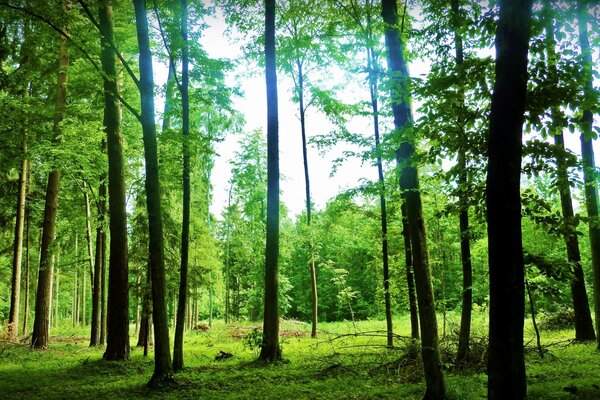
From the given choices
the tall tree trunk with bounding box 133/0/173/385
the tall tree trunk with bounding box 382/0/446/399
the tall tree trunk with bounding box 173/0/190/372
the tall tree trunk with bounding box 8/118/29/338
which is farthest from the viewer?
the tall tree trunk with bounding box 8/118/29/338

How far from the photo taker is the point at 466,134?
4781 millimetres

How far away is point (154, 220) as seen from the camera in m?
7.92

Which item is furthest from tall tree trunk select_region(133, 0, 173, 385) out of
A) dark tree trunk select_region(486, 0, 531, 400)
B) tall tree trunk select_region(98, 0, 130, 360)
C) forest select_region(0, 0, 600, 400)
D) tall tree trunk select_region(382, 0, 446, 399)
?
dark tree trunk select_region(486, 0, 531, 400)

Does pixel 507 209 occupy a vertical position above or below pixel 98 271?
above

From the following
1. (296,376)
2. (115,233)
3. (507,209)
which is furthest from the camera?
(115,233)

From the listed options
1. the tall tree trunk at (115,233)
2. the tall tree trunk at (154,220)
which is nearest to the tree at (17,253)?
the tall tree trunk at (115,233)

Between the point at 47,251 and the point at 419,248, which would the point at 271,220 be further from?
the point at 47,251

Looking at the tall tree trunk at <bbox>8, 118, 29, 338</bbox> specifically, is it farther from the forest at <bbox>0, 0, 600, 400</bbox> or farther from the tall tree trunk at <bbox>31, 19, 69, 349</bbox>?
the tall tree trunk at <bbox>31, 19, 69, 349</bbox>

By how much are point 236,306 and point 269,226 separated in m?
27.9

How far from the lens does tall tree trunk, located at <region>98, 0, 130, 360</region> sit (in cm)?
1017

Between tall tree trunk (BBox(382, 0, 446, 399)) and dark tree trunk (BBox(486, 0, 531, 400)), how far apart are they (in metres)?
2.08

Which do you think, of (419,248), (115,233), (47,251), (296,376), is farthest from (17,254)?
(419,248)

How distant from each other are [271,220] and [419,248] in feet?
18.1

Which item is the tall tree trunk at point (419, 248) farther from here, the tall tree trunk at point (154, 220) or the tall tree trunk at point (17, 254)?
the tall tree trunk at point (17, 254)
